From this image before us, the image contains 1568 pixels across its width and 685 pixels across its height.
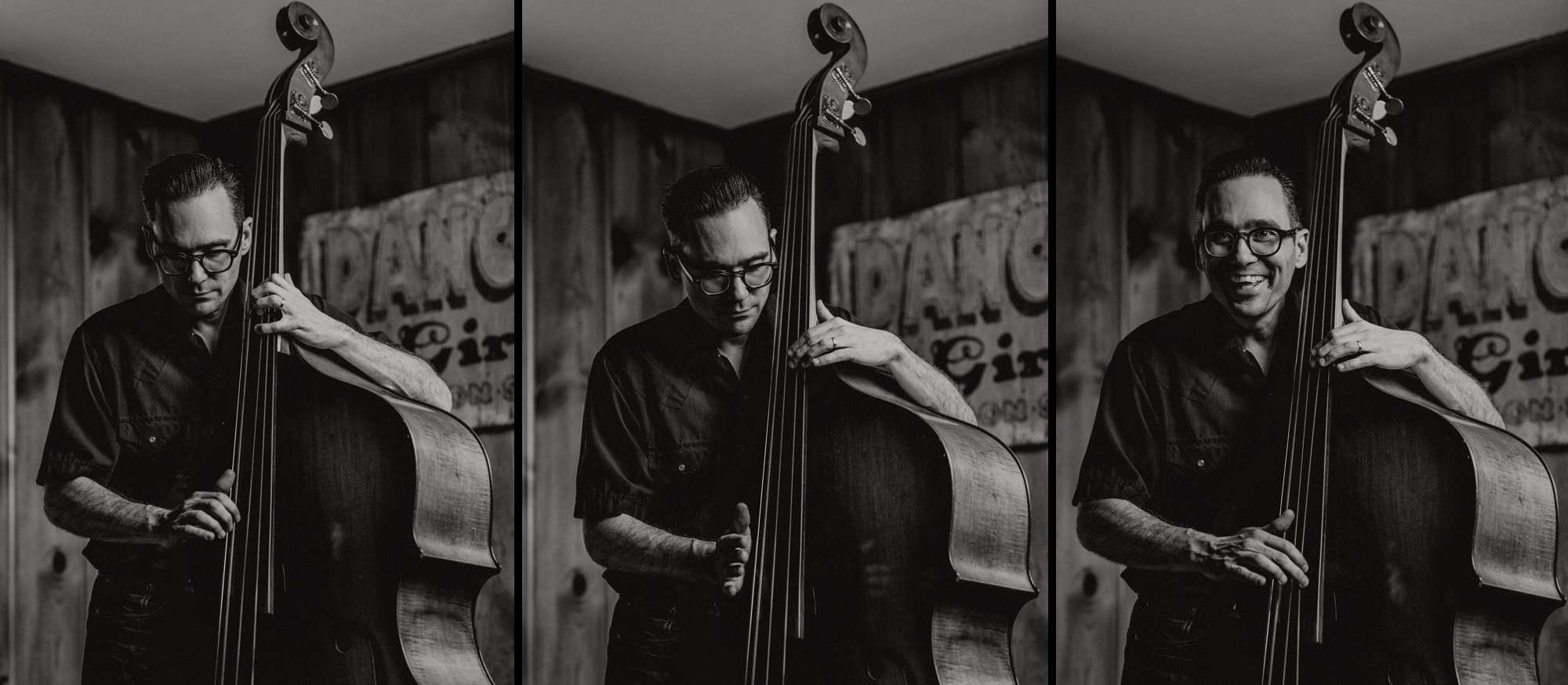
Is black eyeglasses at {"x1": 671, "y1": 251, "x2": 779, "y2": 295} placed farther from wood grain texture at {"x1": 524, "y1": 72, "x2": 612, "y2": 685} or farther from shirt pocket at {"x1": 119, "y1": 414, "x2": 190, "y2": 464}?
shirt pocket at {"x1": 119, "y1": 414, "x2": 190, "y2": 464}

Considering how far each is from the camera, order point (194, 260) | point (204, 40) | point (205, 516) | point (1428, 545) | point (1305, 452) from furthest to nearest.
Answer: point (204, 40) → point (194, 260) → point (205, 516) → point (1305, 452) → point (1428, 545)

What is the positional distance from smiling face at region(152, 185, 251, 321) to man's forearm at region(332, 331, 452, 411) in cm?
27

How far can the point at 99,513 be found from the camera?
3148 millimetres

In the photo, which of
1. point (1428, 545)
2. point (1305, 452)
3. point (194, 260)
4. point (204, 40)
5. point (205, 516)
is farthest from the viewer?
point (204, 40)

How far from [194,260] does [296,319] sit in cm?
26

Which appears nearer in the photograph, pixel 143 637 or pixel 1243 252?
pixel 1243 252

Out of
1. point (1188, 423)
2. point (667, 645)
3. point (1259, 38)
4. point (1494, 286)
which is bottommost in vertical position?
point (667, 645)

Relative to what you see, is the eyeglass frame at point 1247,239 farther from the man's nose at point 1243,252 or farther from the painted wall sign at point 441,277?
the painted wall sign at point 441,277

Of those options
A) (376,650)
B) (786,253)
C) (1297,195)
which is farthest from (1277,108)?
(376,650)

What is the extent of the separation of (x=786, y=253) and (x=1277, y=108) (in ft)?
3.14

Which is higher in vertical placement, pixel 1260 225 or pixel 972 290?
pixel 1260 225

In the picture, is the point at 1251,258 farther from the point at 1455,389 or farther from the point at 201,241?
the point at 201,241

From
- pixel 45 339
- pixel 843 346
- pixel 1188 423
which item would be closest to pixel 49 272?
pixel 45 339

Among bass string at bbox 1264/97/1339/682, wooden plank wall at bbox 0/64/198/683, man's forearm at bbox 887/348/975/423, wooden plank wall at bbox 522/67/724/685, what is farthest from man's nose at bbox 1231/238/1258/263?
wooden plank wall at bbox 0/64/198/683
